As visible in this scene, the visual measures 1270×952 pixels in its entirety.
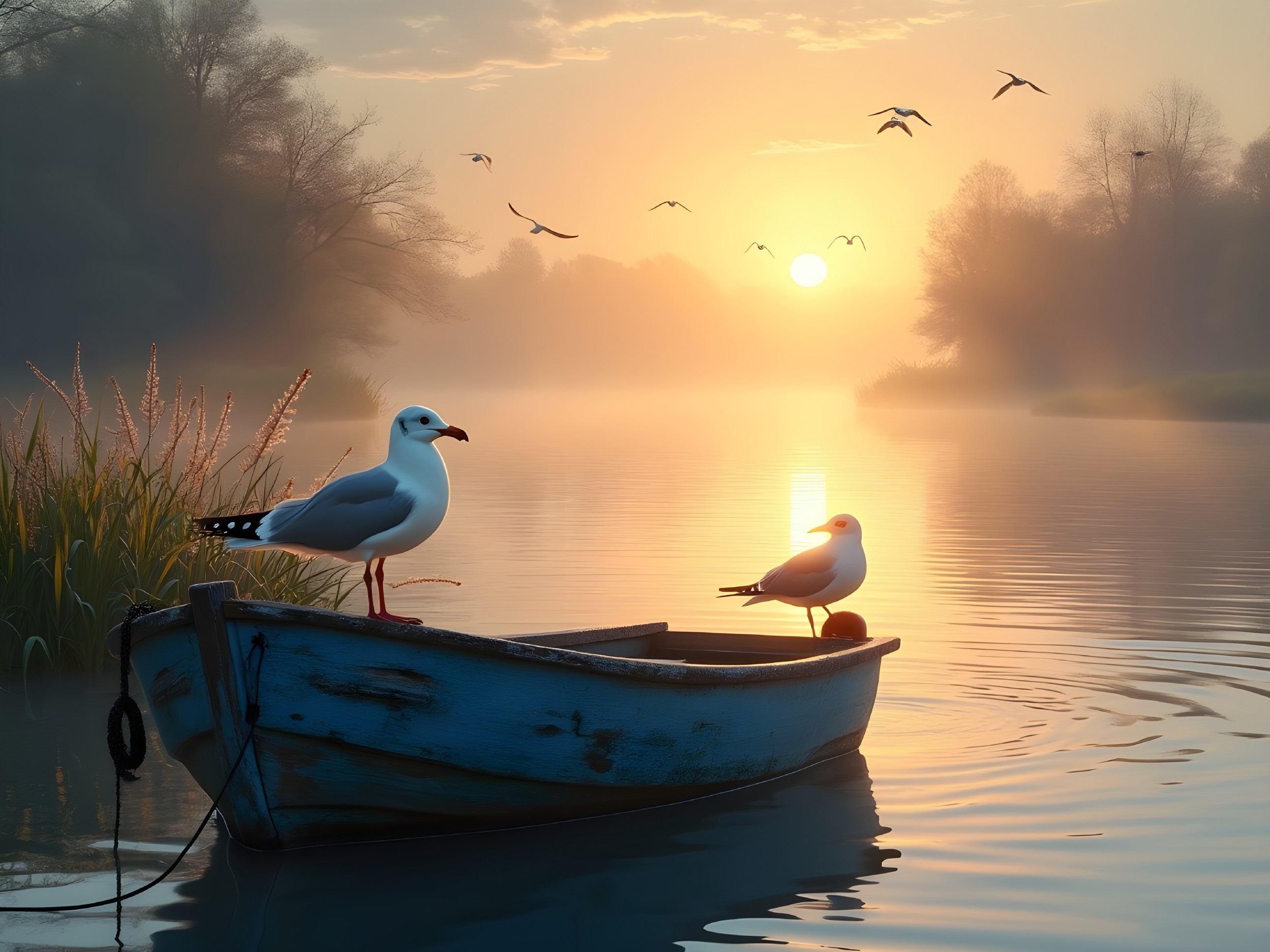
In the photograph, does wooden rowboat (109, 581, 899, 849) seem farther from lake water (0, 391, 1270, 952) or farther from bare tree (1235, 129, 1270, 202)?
bare tree (1235, 129, 1270, 202)

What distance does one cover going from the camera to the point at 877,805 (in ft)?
19.2

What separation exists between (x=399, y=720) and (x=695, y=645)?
3149 millimetres

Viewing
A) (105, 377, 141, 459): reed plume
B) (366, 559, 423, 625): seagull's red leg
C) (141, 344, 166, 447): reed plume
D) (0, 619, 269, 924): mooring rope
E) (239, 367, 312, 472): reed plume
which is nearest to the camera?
(0, 619, 269, 924): mooring rope

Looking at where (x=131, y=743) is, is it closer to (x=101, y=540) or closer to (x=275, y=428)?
(x=275, y=428)

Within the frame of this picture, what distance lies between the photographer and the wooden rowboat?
478 cm

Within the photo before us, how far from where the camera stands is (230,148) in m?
39.4

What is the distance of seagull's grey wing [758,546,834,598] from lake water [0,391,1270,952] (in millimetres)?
901

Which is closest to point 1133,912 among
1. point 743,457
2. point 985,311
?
point 743,457

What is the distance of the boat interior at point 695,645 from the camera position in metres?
7.32

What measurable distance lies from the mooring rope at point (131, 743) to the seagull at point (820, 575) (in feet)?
10.2

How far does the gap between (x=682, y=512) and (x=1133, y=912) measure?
13.8m

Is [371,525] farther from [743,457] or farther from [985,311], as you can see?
[985,311]

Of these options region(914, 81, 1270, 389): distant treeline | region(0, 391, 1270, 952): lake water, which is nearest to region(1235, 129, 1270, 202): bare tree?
region(914, 81, 1270, 389): distant treeline

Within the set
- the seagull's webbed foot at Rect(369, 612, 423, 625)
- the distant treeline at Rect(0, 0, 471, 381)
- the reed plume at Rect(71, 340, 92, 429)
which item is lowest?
the seagull's webbed foot at Rect(369, 612, 423, 625)
